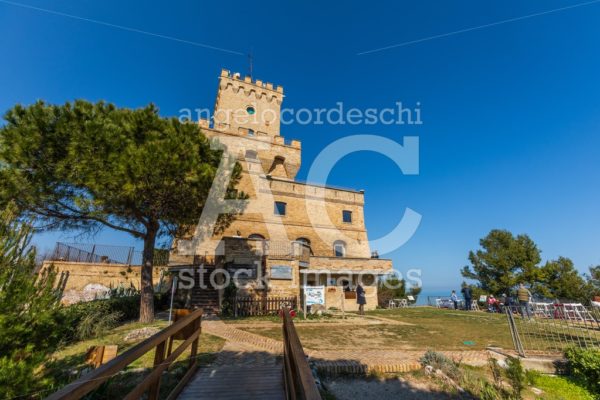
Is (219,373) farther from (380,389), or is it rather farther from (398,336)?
(398,336)

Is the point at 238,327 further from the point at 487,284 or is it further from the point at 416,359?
the point at 487,284

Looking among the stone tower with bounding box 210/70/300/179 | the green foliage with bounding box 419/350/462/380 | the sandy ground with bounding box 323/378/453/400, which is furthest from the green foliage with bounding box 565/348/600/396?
the stone tower with bounding box 210/70/300/179

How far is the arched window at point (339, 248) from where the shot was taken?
25775 millimetres

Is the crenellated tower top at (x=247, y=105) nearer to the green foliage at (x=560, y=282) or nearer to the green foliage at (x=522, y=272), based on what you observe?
the green foliage at (x=522, y=272)

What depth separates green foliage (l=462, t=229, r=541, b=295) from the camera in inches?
1200

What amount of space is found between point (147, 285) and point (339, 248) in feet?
56.9

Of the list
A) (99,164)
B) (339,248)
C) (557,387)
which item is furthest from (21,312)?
(339,248)

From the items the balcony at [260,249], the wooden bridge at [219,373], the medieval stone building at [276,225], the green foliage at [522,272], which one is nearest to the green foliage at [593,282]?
the green foliage at [522,272]

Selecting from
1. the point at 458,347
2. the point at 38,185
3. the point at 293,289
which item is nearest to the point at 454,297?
the point at 293,289

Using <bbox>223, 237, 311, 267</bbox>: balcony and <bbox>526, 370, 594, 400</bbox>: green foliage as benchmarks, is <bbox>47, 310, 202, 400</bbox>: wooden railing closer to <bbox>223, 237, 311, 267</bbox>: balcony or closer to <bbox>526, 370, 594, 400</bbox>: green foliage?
<bbox>526, 370, 594, 400</bbox>: green foliage

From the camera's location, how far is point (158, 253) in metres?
21.8

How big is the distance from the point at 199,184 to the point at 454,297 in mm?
24780

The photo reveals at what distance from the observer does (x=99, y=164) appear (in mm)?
9625

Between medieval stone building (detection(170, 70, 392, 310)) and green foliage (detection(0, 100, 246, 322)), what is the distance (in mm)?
3777
